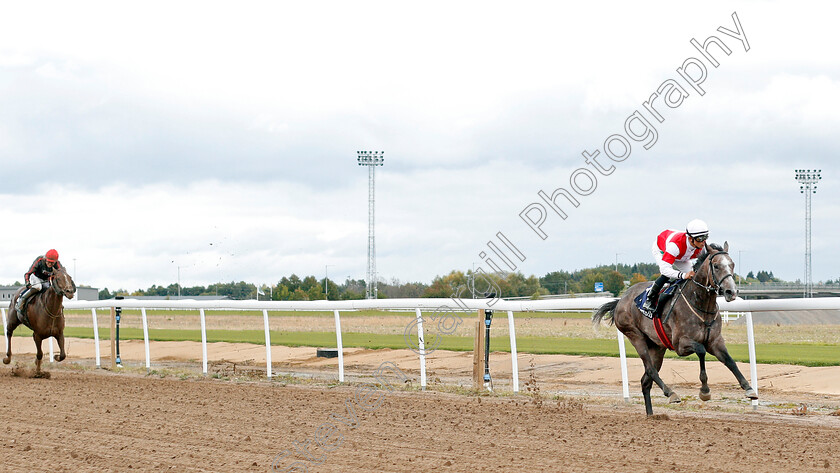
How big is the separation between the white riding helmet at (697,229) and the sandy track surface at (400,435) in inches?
68.3

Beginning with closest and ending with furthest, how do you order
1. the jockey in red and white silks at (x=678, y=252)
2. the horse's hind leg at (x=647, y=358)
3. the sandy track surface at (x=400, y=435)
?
the sandy track surface at (x=400, y=435)
the jockey in red and white silks at (x=678, y=252)
the horse's hind leg at (x=647, y=358)

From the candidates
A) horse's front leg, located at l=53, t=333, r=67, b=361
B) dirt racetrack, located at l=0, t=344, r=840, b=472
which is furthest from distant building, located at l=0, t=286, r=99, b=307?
dirt racetrack, located at l=0, t=344, r=840, b=472

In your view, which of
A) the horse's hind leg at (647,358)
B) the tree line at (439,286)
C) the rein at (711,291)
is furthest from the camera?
the tree line at (439,286)

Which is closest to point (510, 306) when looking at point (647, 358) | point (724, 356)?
point (647, 358)

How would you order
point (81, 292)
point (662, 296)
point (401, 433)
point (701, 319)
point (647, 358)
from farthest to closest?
point (81, 292) < point (647, 358) < point (662, 296) < point (701, 319) < point (401, 433)

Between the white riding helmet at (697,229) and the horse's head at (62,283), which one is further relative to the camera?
the horse's head at (62,283)

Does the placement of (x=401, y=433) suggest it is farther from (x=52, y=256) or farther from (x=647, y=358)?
(x=52, y=256)

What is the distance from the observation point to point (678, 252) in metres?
8.26

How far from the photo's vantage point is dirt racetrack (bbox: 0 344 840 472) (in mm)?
5809

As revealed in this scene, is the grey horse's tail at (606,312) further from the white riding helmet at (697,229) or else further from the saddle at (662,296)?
the white riding helmet at (697,229)

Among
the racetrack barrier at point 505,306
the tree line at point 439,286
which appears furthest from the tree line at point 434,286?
the racetrack barrier at point 505,306

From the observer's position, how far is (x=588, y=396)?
10.0 metres

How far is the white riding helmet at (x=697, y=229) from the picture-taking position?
7961 mm

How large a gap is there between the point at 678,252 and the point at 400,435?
3.33 meters
